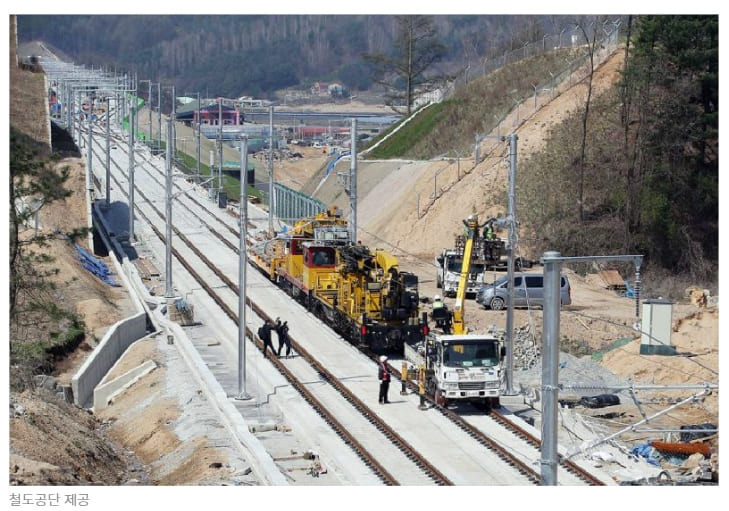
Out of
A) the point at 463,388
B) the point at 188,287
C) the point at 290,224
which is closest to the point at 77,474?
the point at 463,388

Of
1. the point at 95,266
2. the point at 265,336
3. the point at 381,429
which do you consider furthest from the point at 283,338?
the point at 95,266

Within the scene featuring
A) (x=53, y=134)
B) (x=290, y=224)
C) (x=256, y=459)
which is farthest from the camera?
(x=53, y=134)

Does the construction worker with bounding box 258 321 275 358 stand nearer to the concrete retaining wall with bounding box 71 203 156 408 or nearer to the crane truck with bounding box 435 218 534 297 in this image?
the concrete retaining wall with bounding box 71 203 156 408

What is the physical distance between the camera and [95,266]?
63.9 m

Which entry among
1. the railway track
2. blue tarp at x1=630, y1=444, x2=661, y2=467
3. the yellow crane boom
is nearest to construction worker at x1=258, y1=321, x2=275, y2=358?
the railway track

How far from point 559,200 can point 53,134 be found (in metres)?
43.0

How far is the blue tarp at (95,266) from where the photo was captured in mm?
62750

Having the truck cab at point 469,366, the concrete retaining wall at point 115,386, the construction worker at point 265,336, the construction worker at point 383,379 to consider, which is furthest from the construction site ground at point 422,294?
the construction worker at point 383,379

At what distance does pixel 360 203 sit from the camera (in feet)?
272

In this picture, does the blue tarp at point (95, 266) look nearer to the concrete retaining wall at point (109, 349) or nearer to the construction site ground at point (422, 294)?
the concrete retaining wall at point (109, 349)

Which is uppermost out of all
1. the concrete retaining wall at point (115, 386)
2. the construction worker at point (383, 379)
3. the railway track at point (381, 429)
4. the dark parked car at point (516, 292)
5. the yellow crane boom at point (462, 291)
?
the yellow crane boom at point (462, 291)

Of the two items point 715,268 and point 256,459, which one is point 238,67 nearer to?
point 715,268

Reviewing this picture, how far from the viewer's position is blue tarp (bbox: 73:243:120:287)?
62750 millimetres

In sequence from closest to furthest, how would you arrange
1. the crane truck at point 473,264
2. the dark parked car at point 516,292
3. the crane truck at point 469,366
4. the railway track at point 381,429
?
1. the railway track at point 381,429
2. the crane truck at point 469,366
3. the dark parked car at point 516,292
4. the crane truck at point 473,264
